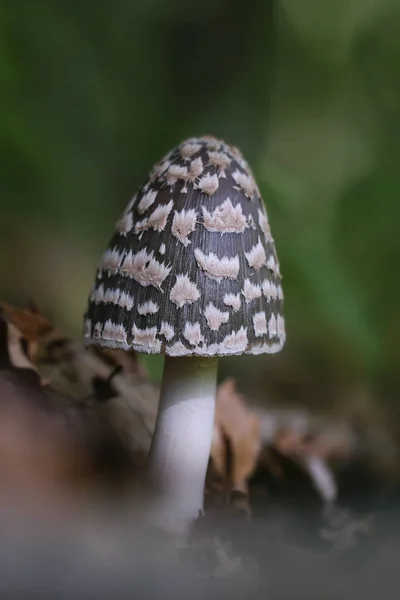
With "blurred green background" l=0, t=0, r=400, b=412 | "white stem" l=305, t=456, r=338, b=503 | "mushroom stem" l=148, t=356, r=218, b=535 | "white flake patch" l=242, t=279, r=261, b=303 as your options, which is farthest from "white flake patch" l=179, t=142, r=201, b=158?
"blurred green background" l=0, t=0, r=400, b=412

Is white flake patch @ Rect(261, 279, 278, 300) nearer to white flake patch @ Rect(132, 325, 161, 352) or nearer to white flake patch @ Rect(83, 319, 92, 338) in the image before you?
white flake patch @ Rect(132, 325, 161, 352)

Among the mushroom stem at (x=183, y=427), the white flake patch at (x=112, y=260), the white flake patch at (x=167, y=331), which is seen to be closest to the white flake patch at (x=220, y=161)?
the white flake patch at (x=112, y=260)

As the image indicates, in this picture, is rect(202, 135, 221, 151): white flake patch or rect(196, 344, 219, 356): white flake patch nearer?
rect(196, 344, 219, 356): white flake patch

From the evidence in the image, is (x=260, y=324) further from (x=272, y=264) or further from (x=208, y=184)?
(x=208, y=184)

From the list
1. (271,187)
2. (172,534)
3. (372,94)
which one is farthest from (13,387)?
(372,94)

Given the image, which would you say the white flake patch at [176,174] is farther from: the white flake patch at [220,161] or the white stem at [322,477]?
the white stem at [322,477]

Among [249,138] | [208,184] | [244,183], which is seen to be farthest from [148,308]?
[249,138]

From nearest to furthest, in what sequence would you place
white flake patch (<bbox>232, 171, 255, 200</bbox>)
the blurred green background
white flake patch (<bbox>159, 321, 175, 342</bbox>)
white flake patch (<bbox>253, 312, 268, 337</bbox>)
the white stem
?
1. white flake patch (<bbox>159, 321, 175, 342</bbox>)
2. white flake patch (<bbox>253, 312, 268, 337</bbox>)
3. white flake patch (<bbox>232, 171, 255, 200</bbox>)
4. the white stem
5. the blurred green background
